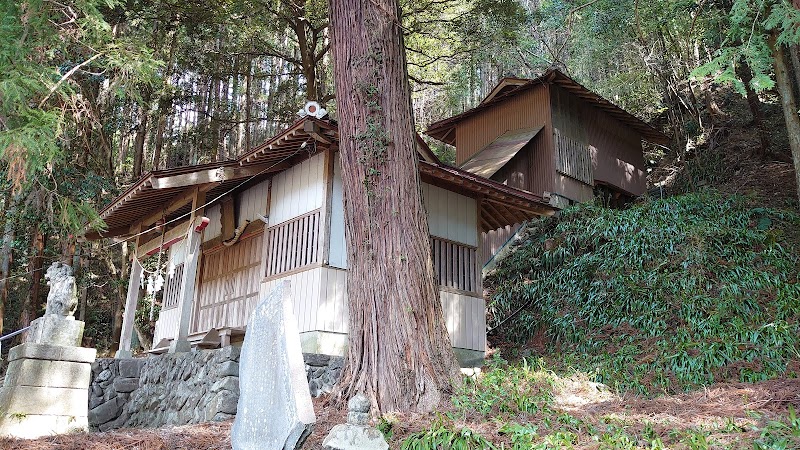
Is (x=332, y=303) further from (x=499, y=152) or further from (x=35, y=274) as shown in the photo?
(x=35, y=274)

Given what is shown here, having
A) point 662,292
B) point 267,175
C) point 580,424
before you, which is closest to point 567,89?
point 662,292

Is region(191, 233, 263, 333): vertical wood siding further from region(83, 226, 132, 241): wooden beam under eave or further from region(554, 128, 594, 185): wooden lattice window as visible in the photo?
region(554, 128, 594, 185): wooden lattice window

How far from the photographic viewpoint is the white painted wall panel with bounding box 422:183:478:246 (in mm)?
9266

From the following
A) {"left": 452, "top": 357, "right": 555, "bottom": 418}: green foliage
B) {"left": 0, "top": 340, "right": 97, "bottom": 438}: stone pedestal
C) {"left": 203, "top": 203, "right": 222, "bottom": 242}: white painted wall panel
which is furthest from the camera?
{"left": 203, "top": 203, "right": 222, "bottom": 242}: white painted wall panel

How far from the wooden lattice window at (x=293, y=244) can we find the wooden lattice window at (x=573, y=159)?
8.28 metres

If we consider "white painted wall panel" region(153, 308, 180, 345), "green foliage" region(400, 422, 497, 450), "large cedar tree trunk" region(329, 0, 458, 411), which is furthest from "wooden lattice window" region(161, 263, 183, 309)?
"green foliage" region(400, 422, 497, 450)

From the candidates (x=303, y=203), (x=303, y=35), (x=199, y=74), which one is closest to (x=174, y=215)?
(x=303, y=203)

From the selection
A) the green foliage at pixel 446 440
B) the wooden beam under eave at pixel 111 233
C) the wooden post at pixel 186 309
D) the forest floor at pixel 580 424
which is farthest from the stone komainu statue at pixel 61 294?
the green foliage at pixel 446 440

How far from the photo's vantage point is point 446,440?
4258 mm

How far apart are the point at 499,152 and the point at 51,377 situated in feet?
36.3

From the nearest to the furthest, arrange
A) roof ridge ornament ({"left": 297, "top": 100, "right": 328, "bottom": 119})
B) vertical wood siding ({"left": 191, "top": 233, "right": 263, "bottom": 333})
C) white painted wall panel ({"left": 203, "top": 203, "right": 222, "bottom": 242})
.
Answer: roof ridge ornament ({"left": 297, "top": 100, "right": 328, "bottom": 119}), vertical wood siding ({"left": 191, "top": 233, "right": 263, "bottom": 333}), white painted wall panel ({"left": 203, "top": 203, "right": 222, "bottom": 242})

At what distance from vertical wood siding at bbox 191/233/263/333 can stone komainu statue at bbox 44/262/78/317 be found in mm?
2856

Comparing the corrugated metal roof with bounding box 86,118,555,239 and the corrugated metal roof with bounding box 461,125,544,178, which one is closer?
A: the corrugated metal roof with bounding box 86,118,555,239

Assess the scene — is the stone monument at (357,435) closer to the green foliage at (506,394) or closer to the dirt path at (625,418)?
the dirt path at (625,418)
